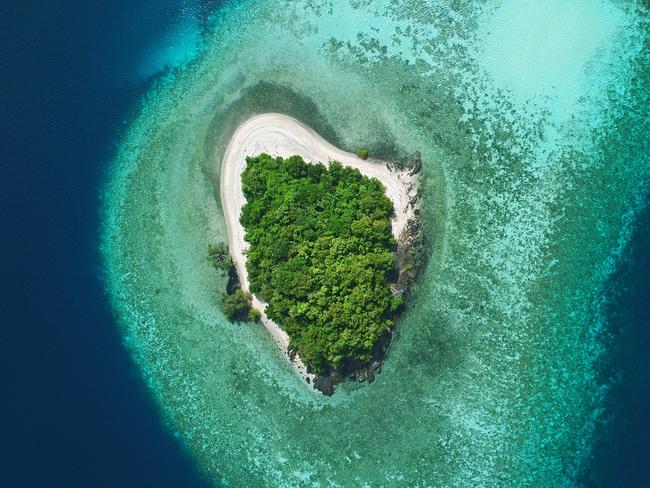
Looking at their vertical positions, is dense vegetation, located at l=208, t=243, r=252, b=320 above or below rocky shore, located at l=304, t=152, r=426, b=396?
below

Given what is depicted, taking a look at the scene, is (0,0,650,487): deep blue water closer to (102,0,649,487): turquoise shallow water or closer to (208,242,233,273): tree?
(102,0,649,487): turquoise shallow water

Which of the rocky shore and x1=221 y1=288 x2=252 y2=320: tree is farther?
x1=221 y1=288 x2=252 y2=320: tree

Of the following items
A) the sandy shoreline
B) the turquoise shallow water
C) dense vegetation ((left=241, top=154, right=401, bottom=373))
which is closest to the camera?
dense vegetation ((left=241, top=154, right=401, bottom=373))

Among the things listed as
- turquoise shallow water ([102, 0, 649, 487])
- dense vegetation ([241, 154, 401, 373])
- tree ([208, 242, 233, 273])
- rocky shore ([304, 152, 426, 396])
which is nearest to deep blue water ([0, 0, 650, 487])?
turquoise shallow water ([102, 0, 649, 487])

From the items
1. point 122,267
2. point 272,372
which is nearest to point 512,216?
point 272,372

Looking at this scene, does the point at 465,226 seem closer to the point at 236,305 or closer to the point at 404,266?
the point at 404,266

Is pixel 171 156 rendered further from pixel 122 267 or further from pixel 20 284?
pixel 20 284

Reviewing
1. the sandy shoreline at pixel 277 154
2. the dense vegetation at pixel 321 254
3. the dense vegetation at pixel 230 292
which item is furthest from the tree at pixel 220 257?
the dense vegetation at pixel 321 254

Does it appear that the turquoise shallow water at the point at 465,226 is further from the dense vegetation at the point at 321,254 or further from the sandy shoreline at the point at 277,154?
the dense vegetation at the point at 321,254
